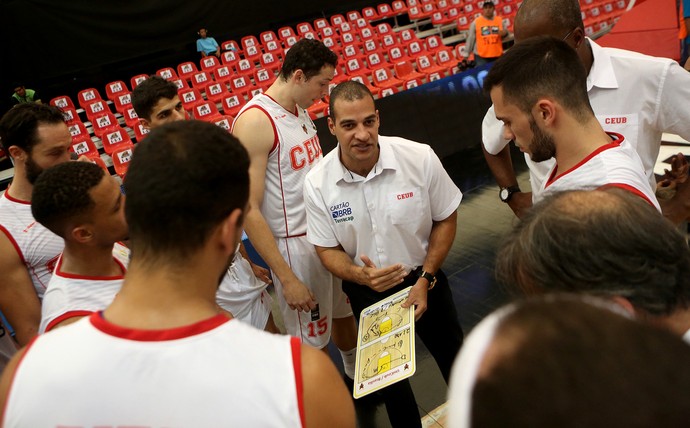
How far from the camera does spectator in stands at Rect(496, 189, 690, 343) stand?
911 mm

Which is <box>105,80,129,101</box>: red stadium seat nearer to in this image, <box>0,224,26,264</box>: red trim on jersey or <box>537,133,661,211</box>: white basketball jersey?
<box>0,224,26,264</box>: red trim on jersey

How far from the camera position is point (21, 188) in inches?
90.4

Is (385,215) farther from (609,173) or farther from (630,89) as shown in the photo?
(630,89)

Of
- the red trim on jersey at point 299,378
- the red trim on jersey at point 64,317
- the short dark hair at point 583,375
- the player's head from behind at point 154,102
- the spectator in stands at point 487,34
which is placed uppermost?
the player's head from behind at point 154,102

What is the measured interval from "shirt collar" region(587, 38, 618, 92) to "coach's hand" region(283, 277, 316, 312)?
1.75 m

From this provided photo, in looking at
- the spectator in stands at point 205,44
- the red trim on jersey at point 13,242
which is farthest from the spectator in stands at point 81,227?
the spectator in stands at point 205,44

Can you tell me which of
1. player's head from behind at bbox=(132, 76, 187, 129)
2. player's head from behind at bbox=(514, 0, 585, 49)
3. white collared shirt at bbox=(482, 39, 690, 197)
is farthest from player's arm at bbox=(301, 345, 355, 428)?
player's head from behind at bbox=(132, 76, 187, 129)

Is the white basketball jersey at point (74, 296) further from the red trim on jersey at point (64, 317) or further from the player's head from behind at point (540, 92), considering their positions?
the player's head from behind at point (540, 92)

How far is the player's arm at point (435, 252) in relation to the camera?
7.09 feet

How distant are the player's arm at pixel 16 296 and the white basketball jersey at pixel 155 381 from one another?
1.37m

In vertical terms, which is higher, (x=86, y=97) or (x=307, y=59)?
(x=86, y=97)

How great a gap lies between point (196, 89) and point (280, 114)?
22.6ft

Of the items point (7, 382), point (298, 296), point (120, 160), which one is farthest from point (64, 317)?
point (120, 160)

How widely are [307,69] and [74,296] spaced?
1825 millimetres
